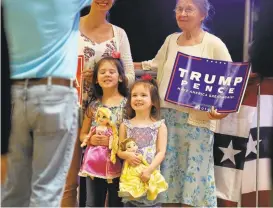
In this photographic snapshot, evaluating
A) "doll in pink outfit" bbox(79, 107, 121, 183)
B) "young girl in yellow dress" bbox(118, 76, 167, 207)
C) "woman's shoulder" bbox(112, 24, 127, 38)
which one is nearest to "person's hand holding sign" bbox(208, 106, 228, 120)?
"young girl in yellow dress" bbox(118, 76, 167, 207)

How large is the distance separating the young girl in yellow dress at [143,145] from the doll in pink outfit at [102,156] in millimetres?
45

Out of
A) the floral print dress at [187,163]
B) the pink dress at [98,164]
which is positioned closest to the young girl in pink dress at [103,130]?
the pink dress at [98,164]

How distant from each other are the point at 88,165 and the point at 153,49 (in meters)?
0.75

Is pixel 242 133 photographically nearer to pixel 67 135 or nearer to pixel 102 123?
pixel 102 123

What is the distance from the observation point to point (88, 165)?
2367 millimetres

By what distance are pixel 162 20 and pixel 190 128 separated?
0.61m

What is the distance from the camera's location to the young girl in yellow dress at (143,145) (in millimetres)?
2326

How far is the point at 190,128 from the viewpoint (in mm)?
2510

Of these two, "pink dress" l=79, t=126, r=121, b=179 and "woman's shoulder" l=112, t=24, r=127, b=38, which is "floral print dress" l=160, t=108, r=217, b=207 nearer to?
"pink dress" l=79, t=126, r=121, b=179

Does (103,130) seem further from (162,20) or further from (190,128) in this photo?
(162,20)

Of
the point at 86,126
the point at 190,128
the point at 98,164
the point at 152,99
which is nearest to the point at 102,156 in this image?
the point at 98,164

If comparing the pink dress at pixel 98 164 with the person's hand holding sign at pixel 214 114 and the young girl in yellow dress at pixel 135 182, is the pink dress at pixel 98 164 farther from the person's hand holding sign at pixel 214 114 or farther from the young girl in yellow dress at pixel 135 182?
the person's hand holding sign at pixel 214 114

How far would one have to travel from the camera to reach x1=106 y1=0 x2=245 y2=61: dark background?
2.54 metres

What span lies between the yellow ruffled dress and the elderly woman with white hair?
210 mm
